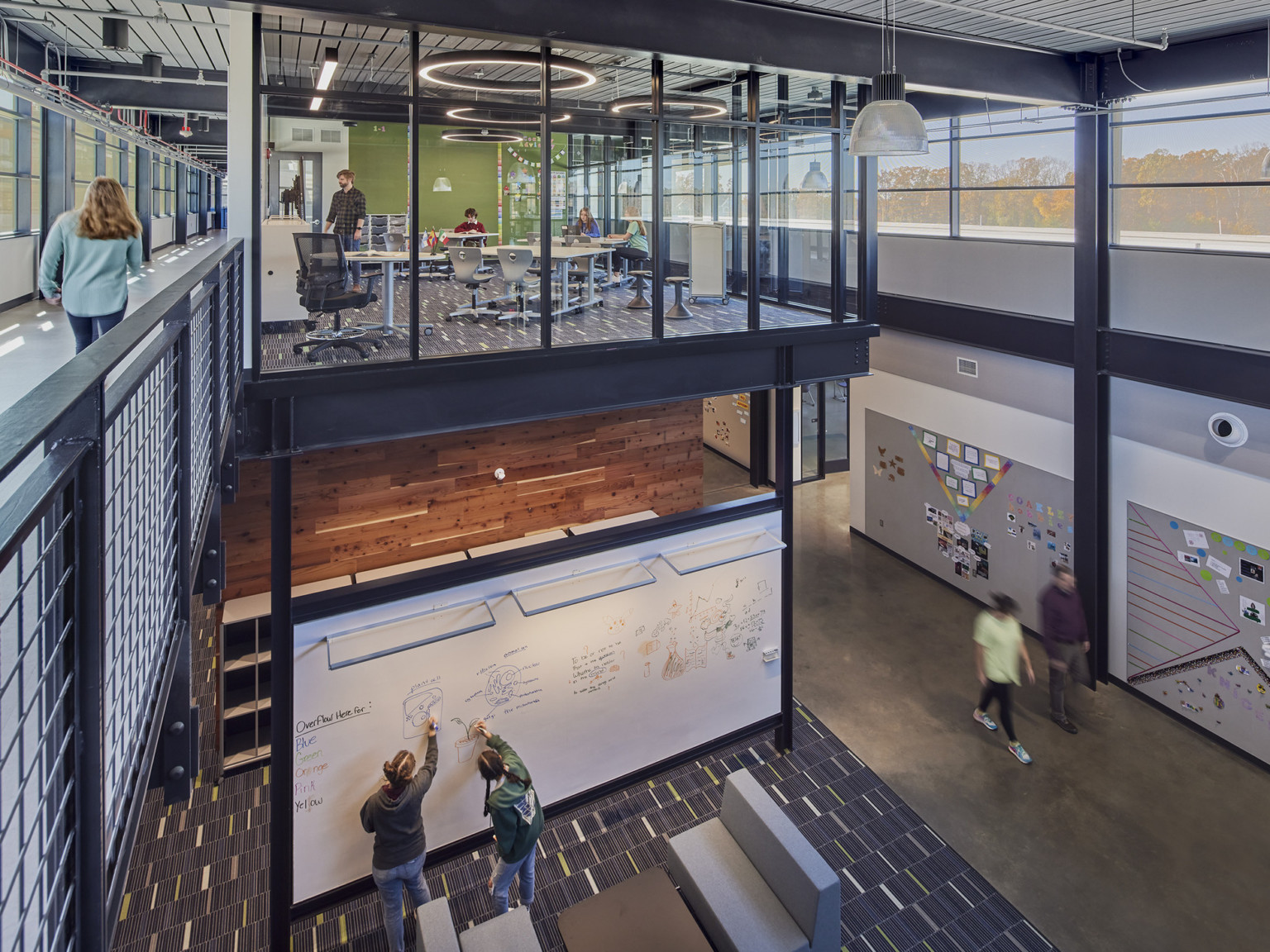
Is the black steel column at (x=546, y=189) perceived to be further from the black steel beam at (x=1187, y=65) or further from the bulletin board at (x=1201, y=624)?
the bulletin board at (x=1201, y=624)

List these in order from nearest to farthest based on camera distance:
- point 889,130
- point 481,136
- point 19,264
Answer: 1. point 889,130
2. point 481,136
3. point 19,264

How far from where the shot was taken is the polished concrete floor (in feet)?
20.3

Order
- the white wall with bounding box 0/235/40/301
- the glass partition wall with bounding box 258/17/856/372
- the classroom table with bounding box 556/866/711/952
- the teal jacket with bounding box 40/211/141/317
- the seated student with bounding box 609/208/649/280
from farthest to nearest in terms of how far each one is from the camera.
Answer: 1. the seated student with bounding box 609/208/649/280
2. the white wall with bounding box 0/235/40/301
3. the glass partition wall with bounding box 258/17/856/372
4. the classroom table with bounding box 556/866/711/952
5. the teal jacket with bounding box 40/211/141/317

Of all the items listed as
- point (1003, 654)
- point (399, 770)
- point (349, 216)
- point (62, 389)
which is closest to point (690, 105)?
point (349, 216)

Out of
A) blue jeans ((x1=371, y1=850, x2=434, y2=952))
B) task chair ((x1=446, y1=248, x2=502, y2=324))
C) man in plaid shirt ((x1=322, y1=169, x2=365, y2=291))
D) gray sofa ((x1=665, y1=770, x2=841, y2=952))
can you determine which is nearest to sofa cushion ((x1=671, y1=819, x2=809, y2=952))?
gray sofa ((x1=665, y1=770, x2=841, y2=952))

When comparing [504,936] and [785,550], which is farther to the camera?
[785,550]

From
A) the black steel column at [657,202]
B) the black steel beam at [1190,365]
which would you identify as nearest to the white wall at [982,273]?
the black steel beam at [1190,365]

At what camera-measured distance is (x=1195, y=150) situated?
7.50 metres

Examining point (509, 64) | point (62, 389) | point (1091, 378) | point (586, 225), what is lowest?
point (62, 389)

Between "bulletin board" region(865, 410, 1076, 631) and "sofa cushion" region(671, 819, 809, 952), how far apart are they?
5.73m

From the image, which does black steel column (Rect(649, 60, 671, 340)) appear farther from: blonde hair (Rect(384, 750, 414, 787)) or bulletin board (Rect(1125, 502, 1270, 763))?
bulletin board (Rect(1125, 502, 1270, 763))

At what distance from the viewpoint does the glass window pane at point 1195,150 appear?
706 centimetres

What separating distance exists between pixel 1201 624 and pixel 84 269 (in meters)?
9.78

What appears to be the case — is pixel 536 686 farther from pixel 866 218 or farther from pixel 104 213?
pixel 866 218
